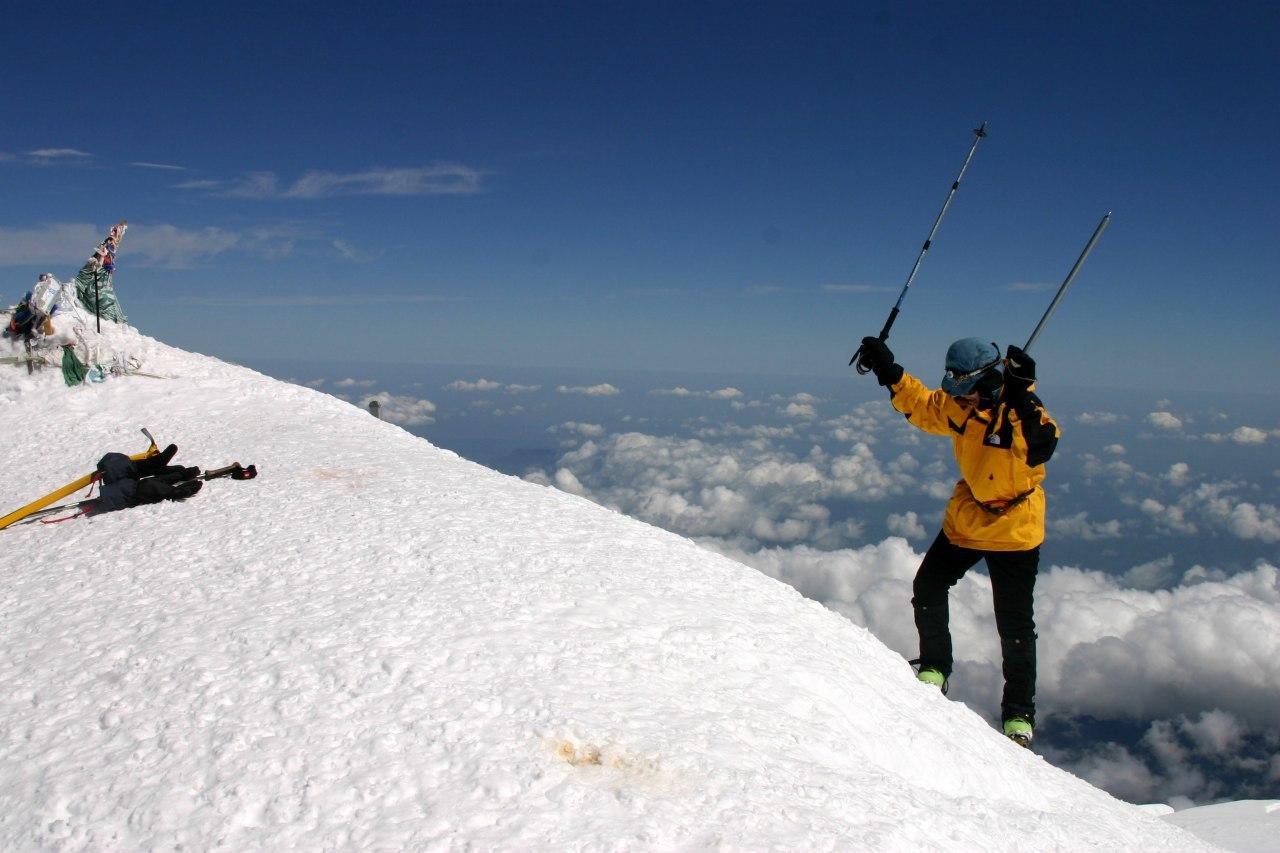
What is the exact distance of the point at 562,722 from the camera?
188 inches

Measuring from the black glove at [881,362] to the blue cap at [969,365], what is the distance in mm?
546

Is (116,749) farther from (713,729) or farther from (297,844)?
(713,729)

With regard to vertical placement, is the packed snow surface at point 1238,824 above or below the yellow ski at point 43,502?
below

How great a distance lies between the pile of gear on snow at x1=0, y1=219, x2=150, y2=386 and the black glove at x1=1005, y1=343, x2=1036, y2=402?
838 inches

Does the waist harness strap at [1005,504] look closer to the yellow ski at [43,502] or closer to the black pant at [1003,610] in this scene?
the black pant at [1003,610]

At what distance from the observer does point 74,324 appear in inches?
782

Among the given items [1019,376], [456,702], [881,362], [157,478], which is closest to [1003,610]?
[1019,376]

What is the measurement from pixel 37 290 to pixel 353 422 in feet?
39.2

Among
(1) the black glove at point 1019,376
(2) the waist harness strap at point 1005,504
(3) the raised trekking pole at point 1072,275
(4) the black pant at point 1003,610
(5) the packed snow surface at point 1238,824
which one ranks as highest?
(3) the raised trekking pole at point 1072,275

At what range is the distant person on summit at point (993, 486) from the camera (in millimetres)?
7535

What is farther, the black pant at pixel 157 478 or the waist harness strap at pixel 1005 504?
the black pant at pixel 157 478

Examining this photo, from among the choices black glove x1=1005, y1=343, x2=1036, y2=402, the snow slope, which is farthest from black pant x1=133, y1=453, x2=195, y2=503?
black glove x1=1005, y1=343, x2=1036, y2=402

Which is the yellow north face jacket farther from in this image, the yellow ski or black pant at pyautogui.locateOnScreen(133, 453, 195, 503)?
the yellow ski

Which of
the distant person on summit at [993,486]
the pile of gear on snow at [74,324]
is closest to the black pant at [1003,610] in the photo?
the distant person on summit at [993,486]
